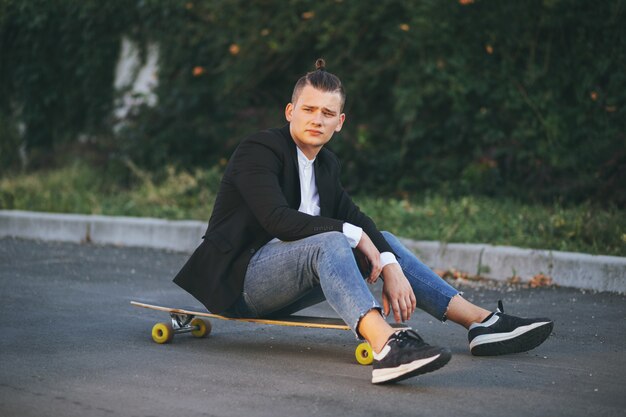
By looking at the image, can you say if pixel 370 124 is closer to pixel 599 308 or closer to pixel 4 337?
pixel 599 308

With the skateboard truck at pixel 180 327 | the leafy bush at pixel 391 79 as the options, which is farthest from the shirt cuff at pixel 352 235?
the leafy bush at pixel 391 79

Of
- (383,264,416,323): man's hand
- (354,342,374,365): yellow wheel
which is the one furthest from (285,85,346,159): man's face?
(354,342,374,365): yellow wheel

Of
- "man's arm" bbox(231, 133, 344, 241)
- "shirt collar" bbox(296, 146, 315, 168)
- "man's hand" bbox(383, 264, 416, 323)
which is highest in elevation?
"shirt collar" bbox(296, 146, 315, 168)

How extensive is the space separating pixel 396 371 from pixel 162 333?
1477 mm

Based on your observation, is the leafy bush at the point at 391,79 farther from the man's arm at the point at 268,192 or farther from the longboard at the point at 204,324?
the man's arm at the point at 268,192

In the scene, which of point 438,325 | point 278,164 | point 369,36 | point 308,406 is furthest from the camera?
point 369,36

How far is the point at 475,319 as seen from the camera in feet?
16.5

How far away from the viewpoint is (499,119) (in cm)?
1138

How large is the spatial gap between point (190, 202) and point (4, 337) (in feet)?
19.7

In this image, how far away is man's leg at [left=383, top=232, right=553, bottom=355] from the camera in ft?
16.3

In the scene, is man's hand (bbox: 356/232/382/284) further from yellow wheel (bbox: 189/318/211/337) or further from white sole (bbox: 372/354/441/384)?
yellow wheel (bbox: 189/318/211/337)

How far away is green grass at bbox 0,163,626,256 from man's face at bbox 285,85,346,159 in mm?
3339

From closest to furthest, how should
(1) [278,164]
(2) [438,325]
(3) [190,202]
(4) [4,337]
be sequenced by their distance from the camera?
(1) [278,164] < (4) [4,337] < (2) [438,325] < (3) [190,202]

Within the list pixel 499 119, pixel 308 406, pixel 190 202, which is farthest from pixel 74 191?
pixel 308 406
